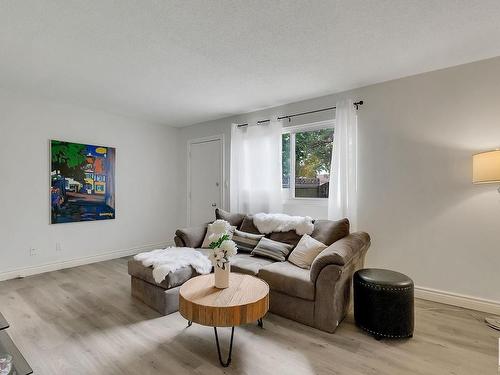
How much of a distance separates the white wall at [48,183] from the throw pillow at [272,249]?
9.00ft

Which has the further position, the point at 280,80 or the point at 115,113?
the point at 115,113

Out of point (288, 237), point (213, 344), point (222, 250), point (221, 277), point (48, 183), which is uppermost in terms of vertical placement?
point (48, 183)

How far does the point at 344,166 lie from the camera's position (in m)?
3.38

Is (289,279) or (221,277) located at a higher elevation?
(221,277)

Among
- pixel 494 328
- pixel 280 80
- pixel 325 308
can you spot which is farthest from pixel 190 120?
pixel 494 328

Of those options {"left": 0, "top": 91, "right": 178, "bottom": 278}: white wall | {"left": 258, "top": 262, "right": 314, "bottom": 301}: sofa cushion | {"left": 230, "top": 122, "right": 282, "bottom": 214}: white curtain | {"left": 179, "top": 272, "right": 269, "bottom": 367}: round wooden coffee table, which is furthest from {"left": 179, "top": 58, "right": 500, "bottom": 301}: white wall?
{"left": 0, "top": 91, "right": 178, "bottom": 278}: white wall

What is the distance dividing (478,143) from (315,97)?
1.91 meters

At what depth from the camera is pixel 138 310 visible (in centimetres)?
272

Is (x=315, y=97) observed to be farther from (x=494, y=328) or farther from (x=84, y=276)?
(x=84, y=276)

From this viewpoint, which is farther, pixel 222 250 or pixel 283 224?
pixel 283 224

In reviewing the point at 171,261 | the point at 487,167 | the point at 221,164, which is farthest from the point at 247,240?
the point at 487,167

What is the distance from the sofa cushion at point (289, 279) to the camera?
7.86 ft

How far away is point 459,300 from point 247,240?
2349mm

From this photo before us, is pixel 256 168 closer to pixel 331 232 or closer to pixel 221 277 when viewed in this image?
pixel 331 232
